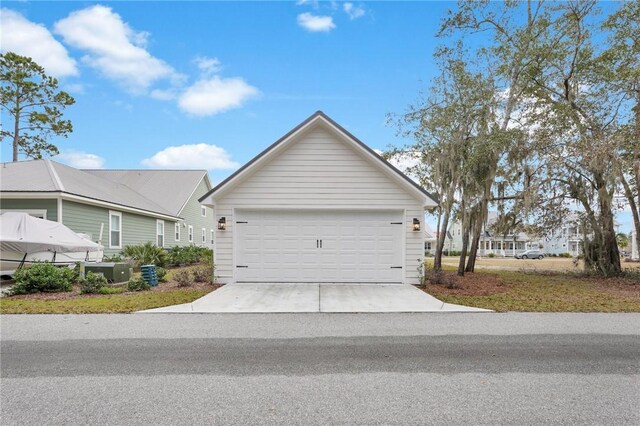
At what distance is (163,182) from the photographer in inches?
1043

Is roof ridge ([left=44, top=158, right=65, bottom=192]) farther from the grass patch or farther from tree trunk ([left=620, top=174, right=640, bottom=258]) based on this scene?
tree trunk ([left=620, top=174, right=640, bottom=258])

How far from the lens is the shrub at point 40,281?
376 inches

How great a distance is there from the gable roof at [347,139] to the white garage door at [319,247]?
917 mm

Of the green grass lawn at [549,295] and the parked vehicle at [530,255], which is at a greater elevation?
the green grass lawn at [549,295]

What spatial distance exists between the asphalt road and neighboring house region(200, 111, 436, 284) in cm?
442

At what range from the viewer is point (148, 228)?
67.9ft

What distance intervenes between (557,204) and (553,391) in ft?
44.0

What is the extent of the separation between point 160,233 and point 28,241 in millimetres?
11618

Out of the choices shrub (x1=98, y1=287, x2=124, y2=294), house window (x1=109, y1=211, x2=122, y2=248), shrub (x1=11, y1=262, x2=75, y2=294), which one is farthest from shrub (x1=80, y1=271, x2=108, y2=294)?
house window (x1=109, y1=211, x2=122, y2=248)

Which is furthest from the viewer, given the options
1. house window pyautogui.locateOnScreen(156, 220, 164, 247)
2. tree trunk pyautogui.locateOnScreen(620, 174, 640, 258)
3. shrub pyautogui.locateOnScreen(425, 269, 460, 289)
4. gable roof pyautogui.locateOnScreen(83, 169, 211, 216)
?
gable roof pyautogui.locateOnScreen(83, 169, 211, 216)

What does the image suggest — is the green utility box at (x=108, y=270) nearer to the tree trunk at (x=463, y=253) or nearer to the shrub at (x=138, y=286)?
the shrub at (x=138, y=286)

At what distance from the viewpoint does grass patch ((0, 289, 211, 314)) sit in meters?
7.57

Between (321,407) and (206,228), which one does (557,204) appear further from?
(206,228)

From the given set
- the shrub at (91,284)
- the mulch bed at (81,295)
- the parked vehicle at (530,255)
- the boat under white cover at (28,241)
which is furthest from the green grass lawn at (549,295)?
the parked vehicle at (530,255)
